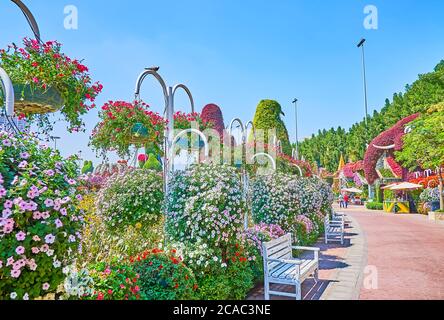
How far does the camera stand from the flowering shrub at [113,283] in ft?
10.0

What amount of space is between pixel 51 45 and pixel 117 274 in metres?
2.60

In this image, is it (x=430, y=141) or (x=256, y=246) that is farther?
(x=430, y=141)

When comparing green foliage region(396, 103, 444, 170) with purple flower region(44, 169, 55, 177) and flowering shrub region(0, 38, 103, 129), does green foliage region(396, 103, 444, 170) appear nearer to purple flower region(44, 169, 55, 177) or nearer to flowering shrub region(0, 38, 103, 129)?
flowering shrub region(0, 38, 103, 129)

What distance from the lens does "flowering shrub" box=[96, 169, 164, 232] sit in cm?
573

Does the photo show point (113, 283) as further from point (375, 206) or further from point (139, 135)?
point (375, 206)

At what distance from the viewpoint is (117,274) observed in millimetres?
3352

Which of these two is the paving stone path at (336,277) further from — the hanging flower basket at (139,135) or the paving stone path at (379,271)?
the hanging flower basket at (139,135)

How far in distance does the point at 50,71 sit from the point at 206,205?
8.34 ft

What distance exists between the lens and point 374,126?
4056 centimetres

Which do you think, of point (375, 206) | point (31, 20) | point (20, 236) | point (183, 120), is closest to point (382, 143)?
point (375, 206)

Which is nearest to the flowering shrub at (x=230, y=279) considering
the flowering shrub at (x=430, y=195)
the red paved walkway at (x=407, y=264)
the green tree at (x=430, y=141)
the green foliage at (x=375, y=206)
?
the red paved walkway at (x=407, y=264)

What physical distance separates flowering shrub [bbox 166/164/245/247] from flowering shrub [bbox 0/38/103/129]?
1.88 metres

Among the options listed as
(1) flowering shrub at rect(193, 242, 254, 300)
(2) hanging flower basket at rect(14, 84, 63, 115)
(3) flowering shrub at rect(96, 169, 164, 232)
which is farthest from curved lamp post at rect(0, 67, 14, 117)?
(1) flowering shrub at rect(193, 242, 254, 300)

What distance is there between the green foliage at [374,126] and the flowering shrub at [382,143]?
1989 mm
